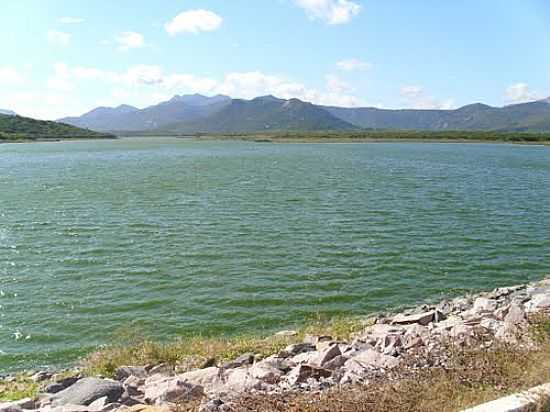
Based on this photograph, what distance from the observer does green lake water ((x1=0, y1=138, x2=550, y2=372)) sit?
17016 millimetres

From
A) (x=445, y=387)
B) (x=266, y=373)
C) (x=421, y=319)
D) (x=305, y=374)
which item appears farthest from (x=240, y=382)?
(x=421, y=319)

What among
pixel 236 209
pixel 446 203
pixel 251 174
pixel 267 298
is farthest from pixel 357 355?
pixel 251 174

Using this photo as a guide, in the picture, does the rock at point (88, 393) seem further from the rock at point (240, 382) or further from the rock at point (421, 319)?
the rock at point (421, 319)

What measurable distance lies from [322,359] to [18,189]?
44.6 m

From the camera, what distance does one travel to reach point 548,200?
4384cm

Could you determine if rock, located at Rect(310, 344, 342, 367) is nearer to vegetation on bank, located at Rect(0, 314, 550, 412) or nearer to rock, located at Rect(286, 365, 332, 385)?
rock, located at Rect(286, 365, 332, 385)

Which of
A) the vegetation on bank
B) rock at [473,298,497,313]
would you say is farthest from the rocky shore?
rock at [473,298,497,313]

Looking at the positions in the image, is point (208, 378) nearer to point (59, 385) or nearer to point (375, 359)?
point (59, 385)

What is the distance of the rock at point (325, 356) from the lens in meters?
10.7

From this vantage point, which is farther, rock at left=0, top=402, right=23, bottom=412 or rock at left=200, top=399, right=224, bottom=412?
rock at left=0, top=402, right=23, bottom=412

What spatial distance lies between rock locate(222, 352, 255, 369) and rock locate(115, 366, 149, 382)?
1.80 m

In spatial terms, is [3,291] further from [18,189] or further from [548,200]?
[548,200]

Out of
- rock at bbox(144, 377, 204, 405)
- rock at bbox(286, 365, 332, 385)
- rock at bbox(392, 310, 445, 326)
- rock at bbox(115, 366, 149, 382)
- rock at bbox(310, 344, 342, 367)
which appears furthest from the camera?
rock at bbox(392, 310, 445, 326)

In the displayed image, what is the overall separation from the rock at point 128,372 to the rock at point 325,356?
377 cm
